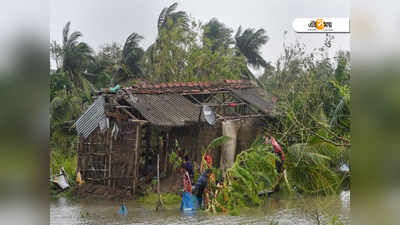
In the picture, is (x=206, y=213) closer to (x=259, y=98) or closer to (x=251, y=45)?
(x=259, y=98)

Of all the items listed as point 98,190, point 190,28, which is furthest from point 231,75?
point 98,190

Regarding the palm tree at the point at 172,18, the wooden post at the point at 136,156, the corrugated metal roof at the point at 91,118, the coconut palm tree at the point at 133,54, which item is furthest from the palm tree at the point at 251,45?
the corrugated metal roof at the point at 91,118

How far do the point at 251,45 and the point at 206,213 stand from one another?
6.96 feet

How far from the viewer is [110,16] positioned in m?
5.89

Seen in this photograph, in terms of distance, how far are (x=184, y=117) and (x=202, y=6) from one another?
1370 mm

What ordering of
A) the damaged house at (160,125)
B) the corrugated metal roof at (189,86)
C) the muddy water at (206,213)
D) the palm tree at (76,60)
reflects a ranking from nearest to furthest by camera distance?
the muddy water at (206,213) → the palm tree at (76,60) → the damaged house at (160,125) → the corrugated metal roof at (189,86)

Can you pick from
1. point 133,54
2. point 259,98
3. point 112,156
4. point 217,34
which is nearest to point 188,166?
point 112,156

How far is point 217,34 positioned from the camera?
619 centimetres

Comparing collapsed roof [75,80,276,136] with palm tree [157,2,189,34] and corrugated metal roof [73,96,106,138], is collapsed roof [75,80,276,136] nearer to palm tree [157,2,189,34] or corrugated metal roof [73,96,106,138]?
corrugated metal roof [73,96,106,138]

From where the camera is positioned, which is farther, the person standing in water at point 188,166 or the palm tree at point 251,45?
the person standing in water at point 188,166

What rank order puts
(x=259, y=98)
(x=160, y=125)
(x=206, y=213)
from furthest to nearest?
(x=259, y=98)
(x=160, y=125)
(x=206, y=213)

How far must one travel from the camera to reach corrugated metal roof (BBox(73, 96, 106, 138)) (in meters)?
6.14

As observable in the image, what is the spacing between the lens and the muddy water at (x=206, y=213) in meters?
5.94

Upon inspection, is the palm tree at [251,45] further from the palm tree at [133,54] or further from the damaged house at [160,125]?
the palm tree at [133,54]
